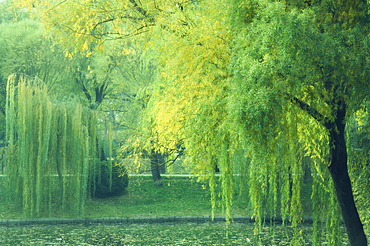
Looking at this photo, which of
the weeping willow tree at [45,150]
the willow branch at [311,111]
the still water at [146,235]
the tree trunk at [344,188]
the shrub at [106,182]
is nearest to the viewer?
the willow branch at [311,111]

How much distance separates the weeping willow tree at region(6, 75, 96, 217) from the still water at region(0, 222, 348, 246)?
4.12ft

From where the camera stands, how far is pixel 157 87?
12352 millimetres

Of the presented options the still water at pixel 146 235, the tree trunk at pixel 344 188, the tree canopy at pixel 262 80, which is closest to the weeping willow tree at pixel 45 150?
the still water at pixel 146 235

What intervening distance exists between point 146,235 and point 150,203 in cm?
724

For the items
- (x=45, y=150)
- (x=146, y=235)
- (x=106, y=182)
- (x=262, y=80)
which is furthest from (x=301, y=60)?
(x=106, y=182)

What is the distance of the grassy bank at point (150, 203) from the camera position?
2315 centimetres

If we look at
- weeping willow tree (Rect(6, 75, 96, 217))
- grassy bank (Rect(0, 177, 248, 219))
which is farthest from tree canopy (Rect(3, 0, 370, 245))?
grassy bank (Rect(0, 177, 248, 219))

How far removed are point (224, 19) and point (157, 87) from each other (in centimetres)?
440

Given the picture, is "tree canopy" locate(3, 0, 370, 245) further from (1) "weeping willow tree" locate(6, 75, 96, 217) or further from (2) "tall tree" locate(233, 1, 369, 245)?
(1) "weeping willow tree" locate(6, 75, 96, 217)

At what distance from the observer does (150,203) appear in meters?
25.6

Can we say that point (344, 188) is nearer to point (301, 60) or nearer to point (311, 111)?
point (311, 111)

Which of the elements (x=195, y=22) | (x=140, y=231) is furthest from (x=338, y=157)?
(x=140, y=231)

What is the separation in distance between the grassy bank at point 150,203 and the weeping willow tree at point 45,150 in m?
1.30

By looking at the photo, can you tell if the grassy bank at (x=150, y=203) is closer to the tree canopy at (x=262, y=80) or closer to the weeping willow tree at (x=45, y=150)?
the weeping willow tree at (x=45, y=150)
